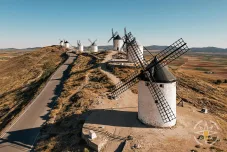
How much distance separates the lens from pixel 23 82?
53938 millimetres

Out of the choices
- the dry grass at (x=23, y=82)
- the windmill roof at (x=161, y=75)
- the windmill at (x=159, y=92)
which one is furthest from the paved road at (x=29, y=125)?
the windmill roof at (x=161, y=75)

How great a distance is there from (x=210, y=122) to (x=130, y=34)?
15805 millimetres

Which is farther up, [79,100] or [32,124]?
[79,100]

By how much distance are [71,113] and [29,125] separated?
511 centimetres

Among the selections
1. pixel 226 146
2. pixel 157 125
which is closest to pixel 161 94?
pixel 157 125

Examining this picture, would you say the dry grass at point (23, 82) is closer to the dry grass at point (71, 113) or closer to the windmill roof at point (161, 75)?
the dry grass at point (71, 113)

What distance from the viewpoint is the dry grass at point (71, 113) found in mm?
19734

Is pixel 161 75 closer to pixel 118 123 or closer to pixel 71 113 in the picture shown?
pixel 118 123

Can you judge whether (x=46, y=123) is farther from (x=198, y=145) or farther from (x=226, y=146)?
(x=226, y=146)

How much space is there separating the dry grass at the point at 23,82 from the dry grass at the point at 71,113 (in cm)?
729

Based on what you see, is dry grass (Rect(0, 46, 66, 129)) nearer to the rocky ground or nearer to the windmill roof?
the rocky ground

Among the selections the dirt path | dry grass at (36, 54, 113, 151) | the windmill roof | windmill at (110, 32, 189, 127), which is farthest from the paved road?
the windmill roof

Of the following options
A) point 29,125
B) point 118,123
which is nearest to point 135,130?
point 118,123

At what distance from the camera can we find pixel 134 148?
54.5 feet
